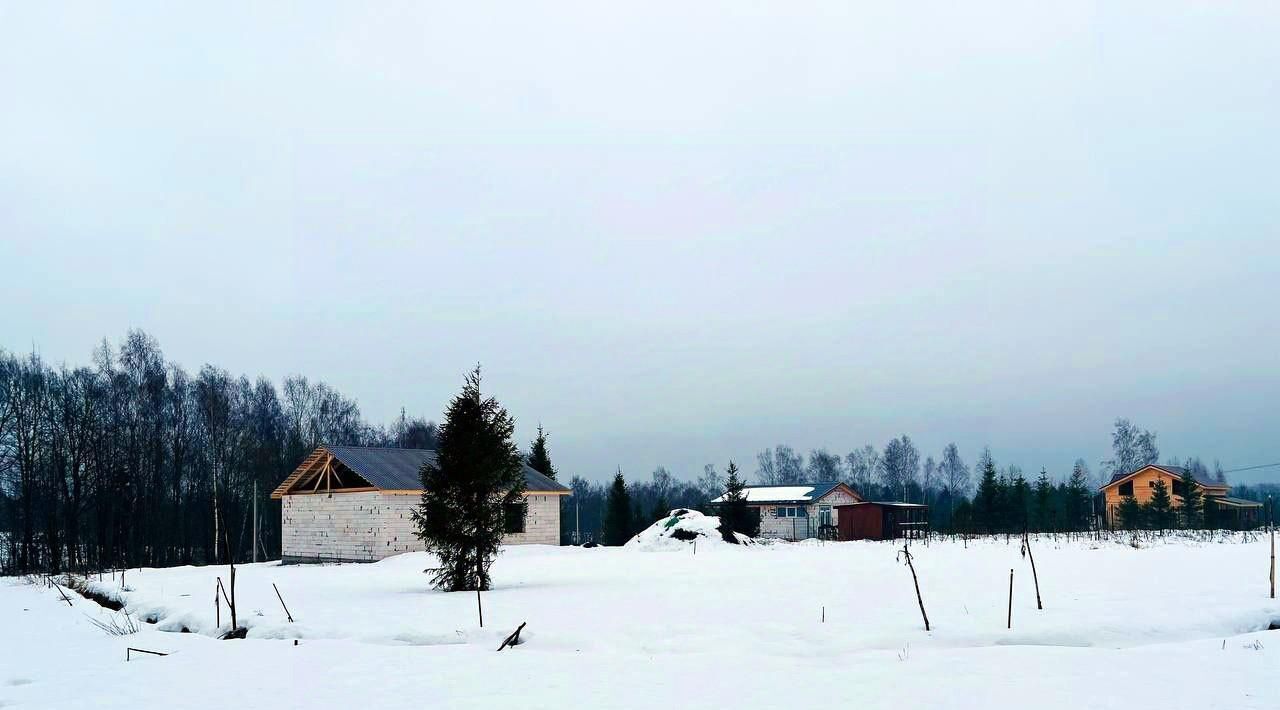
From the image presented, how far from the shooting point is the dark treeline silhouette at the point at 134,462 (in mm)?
48031

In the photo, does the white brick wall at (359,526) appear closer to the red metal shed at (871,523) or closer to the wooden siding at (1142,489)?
the red metal shed at (871,523)

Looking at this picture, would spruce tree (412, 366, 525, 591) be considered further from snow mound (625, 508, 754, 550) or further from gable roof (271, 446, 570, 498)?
snow mound (625, 508, 754, 550)

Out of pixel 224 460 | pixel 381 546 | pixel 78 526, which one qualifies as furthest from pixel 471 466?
pixel 224 460

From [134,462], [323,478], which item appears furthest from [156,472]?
[323,478]

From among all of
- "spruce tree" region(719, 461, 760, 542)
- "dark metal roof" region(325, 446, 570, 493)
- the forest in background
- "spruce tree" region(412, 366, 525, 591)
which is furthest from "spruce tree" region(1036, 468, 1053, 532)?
"spruce tree" region(412, 366, 525, 591)

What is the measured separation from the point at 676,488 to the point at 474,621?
155893mm

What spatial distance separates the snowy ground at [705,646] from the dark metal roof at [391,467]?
14.9 metres

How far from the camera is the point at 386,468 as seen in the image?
40094 millimetres

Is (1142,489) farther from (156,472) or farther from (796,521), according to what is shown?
(156,472)

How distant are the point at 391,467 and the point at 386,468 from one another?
1.29ft

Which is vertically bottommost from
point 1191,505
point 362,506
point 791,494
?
point 1191,505

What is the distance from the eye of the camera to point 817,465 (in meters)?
165

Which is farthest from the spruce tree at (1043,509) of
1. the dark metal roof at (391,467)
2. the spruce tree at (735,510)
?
the dark metal roof at (391,467)

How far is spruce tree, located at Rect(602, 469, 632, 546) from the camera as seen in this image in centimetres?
5438
